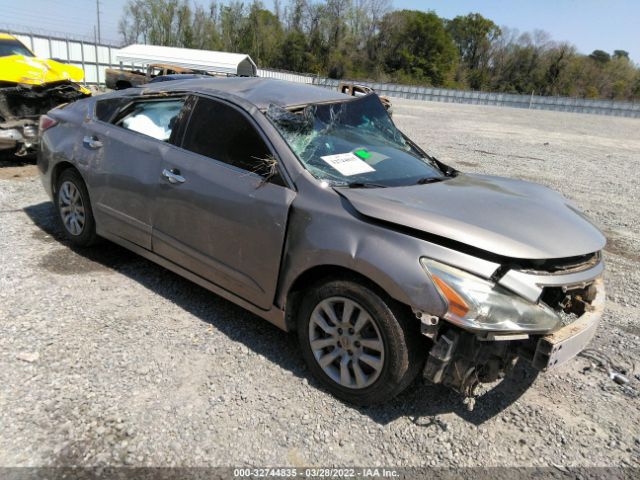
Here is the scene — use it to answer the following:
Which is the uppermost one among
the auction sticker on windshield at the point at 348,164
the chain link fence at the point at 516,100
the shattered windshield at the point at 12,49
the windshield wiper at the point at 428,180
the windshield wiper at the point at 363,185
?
the auction sticker on windshield at the point at 348,164

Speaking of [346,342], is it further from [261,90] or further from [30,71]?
[30,71]

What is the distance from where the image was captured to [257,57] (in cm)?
8750

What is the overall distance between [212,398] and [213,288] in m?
0.86

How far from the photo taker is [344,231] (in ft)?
8.97

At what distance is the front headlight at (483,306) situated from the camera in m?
2.34

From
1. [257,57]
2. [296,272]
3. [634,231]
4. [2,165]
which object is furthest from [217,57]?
[257,57]

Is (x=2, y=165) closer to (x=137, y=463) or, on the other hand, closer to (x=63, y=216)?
(x=63, y=216)

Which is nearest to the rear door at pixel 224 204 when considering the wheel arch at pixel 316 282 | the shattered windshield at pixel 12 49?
the wheel arch at pixel 316 282

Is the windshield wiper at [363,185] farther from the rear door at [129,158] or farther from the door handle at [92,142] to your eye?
the door handle at [92,142]

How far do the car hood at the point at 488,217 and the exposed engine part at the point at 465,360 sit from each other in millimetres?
465

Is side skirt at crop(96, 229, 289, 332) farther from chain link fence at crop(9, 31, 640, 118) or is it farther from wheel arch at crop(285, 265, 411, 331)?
chain link fence at crop(9, 31, 640, 118)

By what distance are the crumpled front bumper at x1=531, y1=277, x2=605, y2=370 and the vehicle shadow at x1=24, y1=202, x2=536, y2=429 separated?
60cm

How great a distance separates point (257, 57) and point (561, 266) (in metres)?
91.6

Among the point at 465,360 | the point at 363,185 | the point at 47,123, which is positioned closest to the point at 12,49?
the point at 47,123
